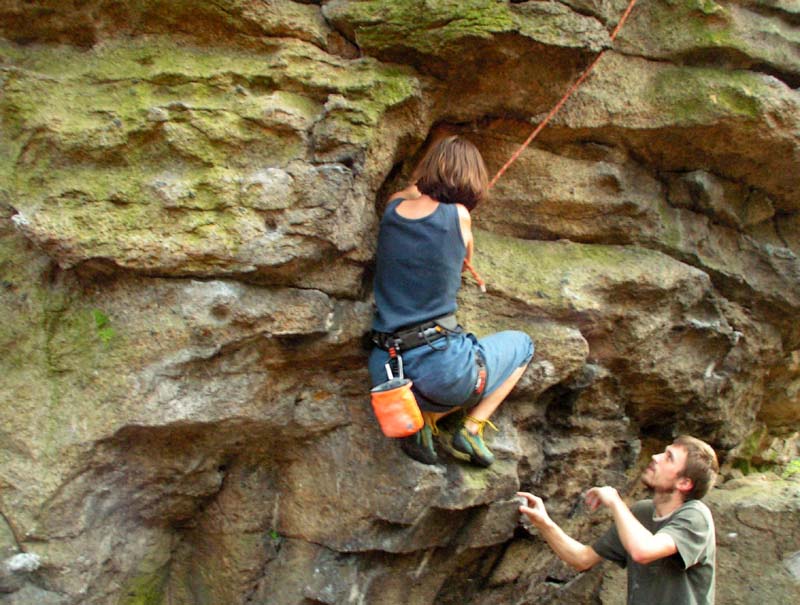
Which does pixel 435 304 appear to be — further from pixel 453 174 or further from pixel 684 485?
pixel 684 485

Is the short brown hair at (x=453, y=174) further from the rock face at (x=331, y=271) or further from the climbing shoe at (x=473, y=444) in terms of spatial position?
the climbing shoe at (x=473, y=444)

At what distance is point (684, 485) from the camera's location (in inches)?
143

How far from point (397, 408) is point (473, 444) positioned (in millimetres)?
630

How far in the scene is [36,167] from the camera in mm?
3521

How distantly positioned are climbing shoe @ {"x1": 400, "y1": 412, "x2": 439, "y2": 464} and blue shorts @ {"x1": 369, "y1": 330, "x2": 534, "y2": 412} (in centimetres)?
13

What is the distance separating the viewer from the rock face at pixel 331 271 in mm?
3514

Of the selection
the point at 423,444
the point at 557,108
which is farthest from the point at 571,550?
the point at 557,108

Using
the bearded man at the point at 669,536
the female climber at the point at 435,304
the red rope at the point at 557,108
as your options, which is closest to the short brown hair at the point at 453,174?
the female climber at the point at 435,304

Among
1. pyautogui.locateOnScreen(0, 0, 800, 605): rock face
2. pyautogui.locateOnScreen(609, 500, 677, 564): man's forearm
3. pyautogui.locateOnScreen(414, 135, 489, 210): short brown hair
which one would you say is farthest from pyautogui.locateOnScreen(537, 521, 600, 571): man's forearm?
pyautogui.locateOnScreen(414, 135, 489, 210): short brown hair

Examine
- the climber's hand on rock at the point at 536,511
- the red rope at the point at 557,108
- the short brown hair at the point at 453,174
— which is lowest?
the climber's hand on rock at the point at 536,511

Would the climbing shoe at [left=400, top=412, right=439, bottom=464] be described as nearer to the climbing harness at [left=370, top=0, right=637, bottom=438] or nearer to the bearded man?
the climbing harness at [left=370, top=0, right=637, bottom=438]

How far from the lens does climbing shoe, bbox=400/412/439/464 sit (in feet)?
12.4

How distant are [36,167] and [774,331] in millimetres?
4980

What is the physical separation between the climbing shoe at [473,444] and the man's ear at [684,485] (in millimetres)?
955
